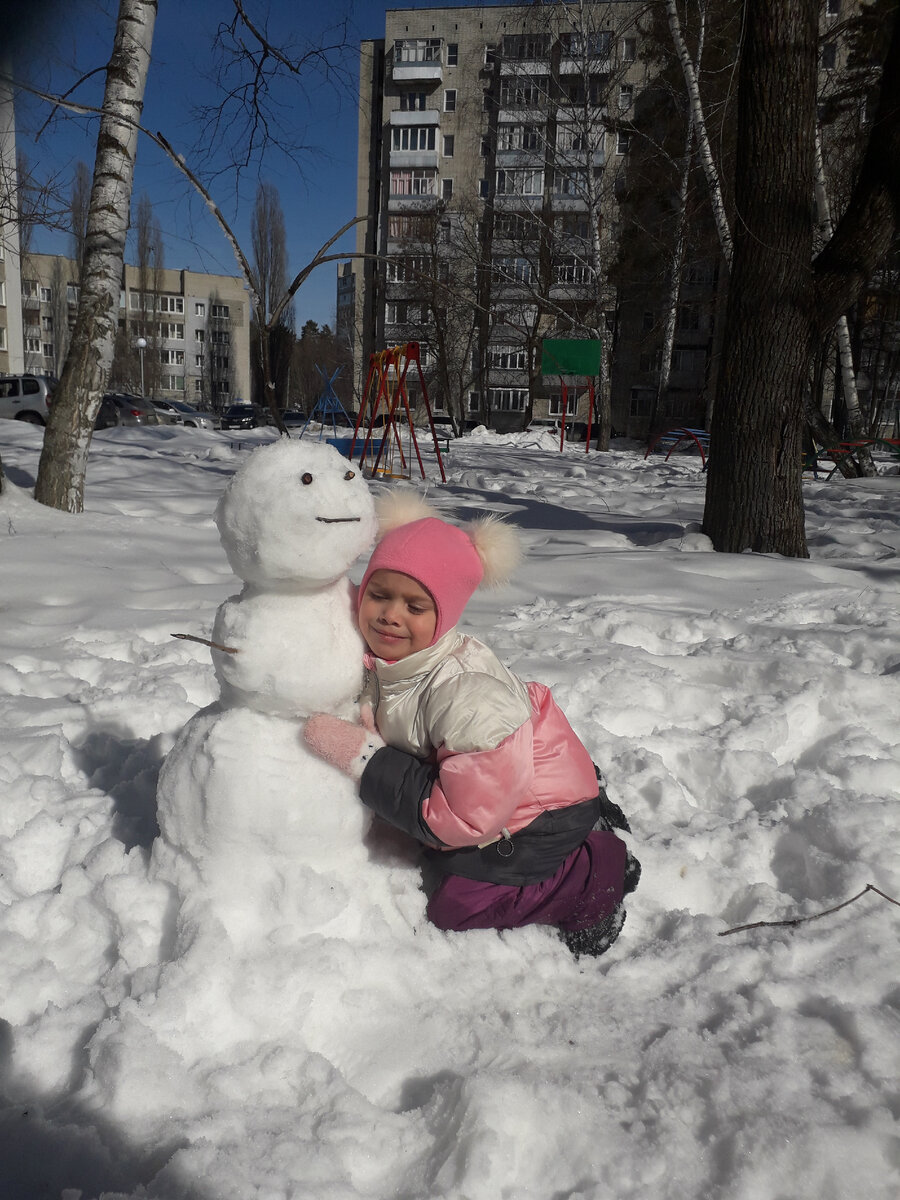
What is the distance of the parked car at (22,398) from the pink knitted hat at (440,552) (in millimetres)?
17707

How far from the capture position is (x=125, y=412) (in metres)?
21.4

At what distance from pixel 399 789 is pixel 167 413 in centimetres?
2571

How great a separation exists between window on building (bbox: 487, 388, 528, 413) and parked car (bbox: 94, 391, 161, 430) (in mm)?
21081

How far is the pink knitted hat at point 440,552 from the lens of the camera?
1.67m

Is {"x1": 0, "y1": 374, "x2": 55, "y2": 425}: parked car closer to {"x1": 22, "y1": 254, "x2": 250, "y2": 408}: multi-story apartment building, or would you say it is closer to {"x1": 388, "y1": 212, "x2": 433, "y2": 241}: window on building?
{"x1": 388, "y1": 212, "x2": 433, "y2": 241}: window on building

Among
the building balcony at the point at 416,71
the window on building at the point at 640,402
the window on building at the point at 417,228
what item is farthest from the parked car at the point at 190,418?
the building balcony at the point at 416,71

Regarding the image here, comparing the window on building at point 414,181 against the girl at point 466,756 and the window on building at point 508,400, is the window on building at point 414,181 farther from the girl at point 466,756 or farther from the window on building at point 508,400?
the girl at point 466,756

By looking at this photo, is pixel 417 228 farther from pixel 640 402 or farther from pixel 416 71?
pixel 416 71

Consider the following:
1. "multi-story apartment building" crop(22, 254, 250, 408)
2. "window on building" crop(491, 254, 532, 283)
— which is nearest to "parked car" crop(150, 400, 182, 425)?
"window on building" crop(491, 254, 532, 283)

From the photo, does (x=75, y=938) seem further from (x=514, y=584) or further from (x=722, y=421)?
(x=722, y=421)

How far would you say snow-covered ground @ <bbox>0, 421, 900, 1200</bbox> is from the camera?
4.05ft

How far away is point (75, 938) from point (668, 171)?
71.2 ft

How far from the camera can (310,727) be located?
1601 millimetres

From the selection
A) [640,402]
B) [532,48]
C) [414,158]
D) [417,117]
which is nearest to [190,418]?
[532,48]
